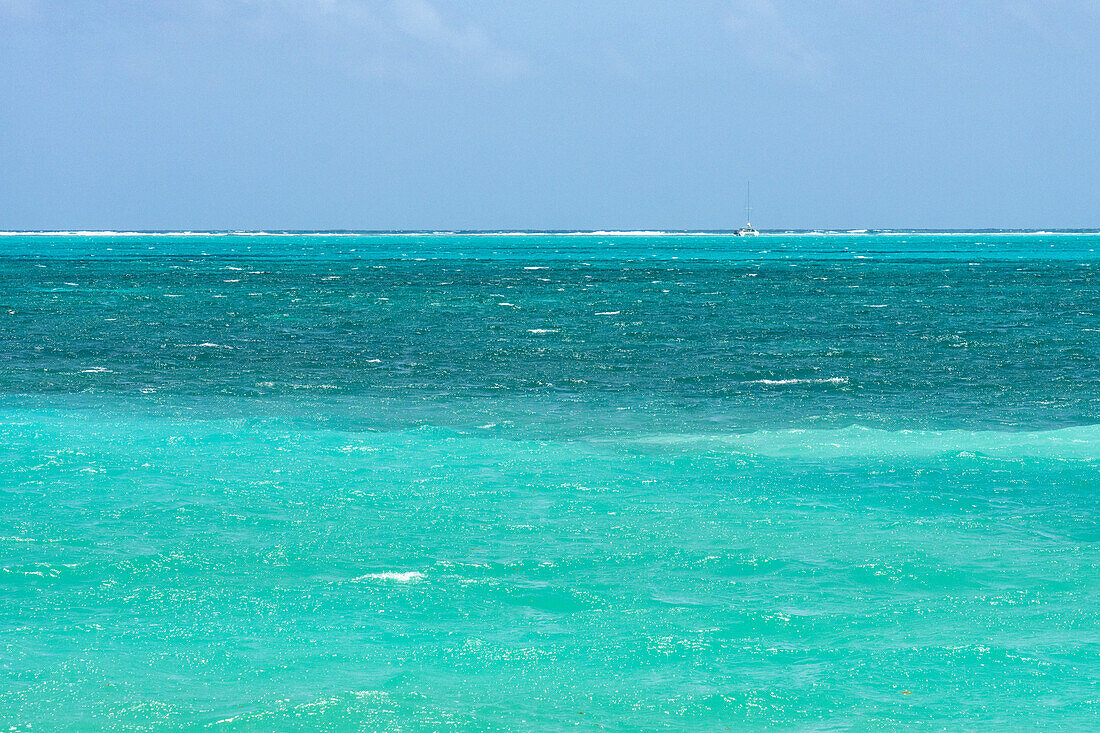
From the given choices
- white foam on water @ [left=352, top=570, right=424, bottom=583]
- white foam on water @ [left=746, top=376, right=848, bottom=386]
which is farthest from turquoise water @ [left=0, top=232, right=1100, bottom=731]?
white foam on water @ [left=746, top=376, right=848, bottom=386]

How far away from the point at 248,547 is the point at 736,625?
21.0ft

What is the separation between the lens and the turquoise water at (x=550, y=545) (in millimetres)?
10570

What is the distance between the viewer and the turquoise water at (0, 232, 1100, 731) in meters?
10.6

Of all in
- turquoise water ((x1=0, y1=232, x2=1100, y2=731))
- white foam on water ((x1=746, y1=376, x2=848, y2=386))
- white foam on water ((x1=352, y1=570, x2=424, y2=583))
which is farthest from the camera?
white foam on water ((x1=746, y1=376, x2=848, y2=386))

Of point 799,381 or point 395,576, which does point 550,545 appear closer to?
point 395,576


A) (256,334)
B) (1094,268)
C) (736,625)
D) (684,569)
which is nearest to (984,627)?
(736,625)

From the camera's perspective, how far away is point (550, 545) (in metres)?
15.1

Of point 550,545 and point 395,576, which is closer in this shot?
point 395,576

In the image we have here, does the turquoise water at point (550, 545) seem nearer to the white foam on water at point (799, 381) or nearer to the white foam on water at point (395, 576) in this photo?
the white foam on water at point (395, 576)

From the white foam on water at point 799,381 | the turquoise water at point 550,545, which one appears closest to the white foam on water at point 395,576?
the turquoise water at point 550,545

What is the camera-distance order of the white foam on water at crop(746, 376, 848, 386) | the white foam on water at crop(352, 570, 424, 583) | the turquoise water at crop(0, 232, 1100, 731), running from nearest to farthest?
the turquoise water at crop(0, 232, 1100, 731)
the white foam on water at crop(352, 570, 424, 583)
the white foam on water at crop(746, 376, 848, 386)

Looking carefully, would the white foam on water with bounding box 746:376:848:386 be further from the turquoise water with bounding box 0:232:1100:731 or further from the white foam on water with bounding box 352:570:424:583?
the white foam on water with bounding box 352:570:424:583

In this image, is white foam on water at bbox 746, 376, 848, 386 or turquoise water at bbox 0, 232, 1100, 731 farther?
white foam on water at bbox 746, 376, 848, 386

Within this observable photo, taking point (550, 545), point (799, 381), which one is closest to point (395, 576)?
point (550, 545)
